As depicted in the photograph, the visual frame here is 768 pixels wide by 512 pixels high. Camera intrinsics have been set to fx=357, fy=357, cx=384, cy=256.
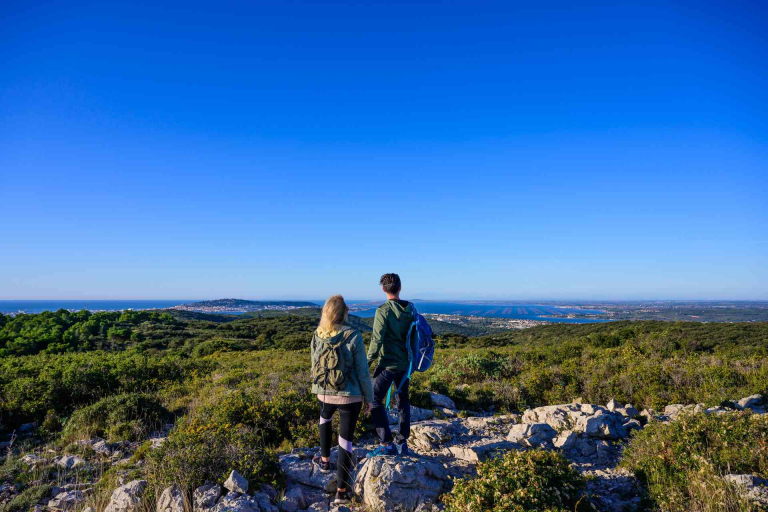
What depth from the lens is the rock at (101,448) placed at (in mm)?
5758

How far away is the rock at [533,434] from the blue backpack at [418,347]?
6.82 feet

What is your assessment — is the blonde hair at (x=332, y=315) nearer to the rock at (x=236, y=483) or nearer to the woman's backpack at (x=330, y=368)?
the woman's backpack at (x=330, y=368)

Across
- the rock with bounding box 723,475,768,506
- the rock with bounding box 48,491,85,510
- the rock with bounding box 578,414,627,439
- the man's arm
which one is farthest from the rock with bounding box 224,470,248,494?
the rock with bounding box 578,414,627,439

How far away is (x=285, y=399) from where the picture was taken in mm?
6633

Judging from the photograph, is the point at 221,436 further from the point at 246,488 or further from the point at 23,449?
the point at 23,449

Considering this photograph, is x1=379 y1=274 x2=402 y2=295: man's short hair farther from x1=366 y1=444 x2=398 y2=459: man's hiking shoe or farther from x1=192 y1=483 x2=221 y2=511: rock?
x1=192 y1=483 x2=221 y2=511: rock

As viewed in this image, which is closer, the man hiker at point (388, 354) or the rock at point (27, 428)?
the man hiker at point (388, 354)

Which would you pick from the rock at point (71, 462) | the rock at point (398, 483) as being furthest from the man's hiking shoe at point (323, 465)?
the rock at point (71, 462)

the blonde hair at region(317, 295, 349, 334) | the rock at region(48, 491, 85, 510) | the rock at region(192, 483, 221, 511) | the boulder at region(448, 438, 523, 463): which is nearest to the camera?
the rock at region(192, 483, 221, 511)

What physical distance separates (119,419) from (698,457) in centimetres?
920

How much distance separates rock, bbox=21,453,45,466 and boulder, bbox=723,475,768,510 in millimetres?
8721

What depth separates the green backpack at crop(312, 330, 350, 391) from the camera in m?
3.85

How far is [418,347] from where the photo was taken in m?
4.61

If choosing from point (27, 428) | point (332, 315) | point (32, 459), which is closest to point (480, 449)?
point (332, 315)
